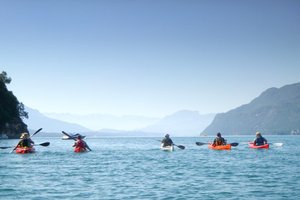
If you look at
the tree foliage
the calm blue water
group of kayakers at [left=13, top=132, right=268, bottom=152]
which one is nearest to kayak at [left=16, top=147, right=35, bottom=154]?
group of kayakers at [left=13, top=132, right=268, bottom=152]

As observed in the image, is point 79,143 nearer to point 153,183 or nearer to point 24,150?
point 24,150

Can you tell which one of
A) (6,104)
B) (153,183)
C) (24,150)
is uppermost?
(6,104)

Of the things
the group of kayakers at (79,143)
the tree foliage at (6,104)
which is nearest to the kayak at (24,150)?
the group of kayakers at (79,143)

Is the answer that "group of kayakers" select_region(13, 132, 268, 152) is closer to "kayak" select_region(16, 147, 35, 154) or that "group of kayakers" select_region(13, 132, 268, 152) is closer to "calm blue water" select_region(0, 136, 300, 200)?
"kayak" select_region(16, 147, 35, 154)

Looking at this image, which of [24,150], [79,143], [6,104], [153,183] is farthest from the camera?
[6,104]

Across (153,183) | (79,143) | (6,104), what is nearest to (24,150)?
(79,143)

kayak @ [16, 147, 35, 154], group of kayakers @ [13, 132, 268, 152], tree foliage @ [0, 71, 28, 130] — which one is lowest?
kayak @ [16, 147, 35, 154]

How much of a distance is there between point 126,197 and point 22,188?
634 cm

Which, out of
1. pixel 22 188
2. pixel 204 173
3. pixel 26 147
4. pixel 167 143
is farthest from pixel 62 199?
pixel 167 143

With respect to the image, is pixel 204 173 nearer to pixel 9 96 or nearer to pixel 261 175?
pixel 261 175

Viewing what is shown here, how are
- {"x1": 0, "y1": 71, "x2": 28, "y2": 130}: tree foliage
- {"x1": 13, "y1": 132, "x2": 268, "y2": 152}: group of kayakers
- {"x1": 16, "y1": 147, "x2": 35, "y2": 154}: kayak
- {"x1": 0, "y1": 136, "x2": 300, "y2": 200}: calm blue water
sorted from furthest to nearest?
1. {"x1": 0, "y1": 71, "x2": 28, "y2": 130}: tree foliage
2. {"x1": 13, "y1": 132, "x2": 268, "y2": 152}: group of kayakers
3. {"x1": 16, "y1": 147, "x2": 35, "y2": 154}: kayak
4. {"x1": 0, "y1": 136, "x2": 300, "y2": 200}: calm blue water

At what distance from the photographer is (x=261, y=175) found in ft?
92.3

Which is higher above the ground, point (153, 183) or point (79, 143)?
point (79, 143)

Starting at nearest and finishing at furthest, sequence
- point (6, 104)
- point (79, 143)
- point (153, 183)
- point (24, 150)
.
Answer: point (153, 183)
point (24, 150)
point (79, 143)
point (6, 104)
